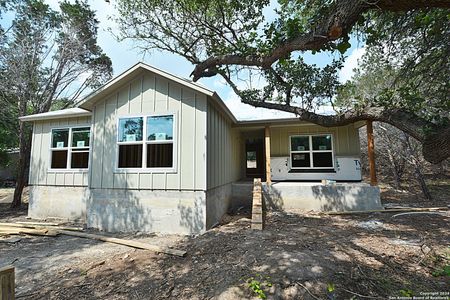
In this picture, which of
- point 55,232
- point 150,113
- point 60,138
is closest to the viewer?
point 55,232

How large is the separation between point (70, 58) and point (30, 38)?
1.84 metres

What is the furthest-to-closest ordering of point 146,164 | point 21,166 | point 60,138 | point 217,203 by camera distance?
point 21,166
point 60,138
point 217,203
point 146,164

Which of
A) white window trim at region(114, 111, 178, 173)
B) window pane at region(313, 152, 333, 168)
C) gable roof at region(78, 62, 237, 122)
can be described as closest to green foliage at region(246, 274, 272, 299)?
white window trim at region(114, 111, 178, 173)

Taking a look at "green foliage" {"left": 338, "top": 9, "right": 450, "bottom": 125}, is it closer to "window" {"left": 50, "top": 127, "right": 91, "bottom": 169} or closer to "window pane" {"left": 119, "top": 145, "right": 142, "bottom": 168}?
"window pane" {"left": 119, "top": 145, "right": 142, "bottom": 168}

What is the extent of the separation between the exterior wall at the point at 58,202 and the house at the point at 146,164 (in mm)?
36

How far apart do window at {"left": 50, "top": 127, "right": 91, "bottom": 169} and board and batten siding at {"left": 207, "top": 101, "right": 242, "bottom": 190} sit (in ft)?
15.6

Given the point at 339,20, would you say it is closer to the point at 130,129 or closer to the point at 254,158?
the point at 130,129

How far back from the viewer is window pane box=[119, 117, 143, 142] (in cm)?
661

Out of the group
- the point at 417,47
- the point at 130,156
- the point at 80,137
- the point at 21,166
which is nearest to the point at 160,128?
the point at 130,156

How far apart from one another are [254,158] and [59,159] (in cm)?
936

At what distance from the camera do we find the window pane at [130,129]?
6613 millimetres

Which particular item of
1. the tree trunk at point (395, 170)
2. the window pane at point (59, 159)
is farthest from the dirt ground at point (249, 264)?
the tree trunk at point (395, 170)

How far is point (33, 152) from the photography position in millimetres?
8820

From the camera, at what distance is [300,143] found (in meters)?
10.7
